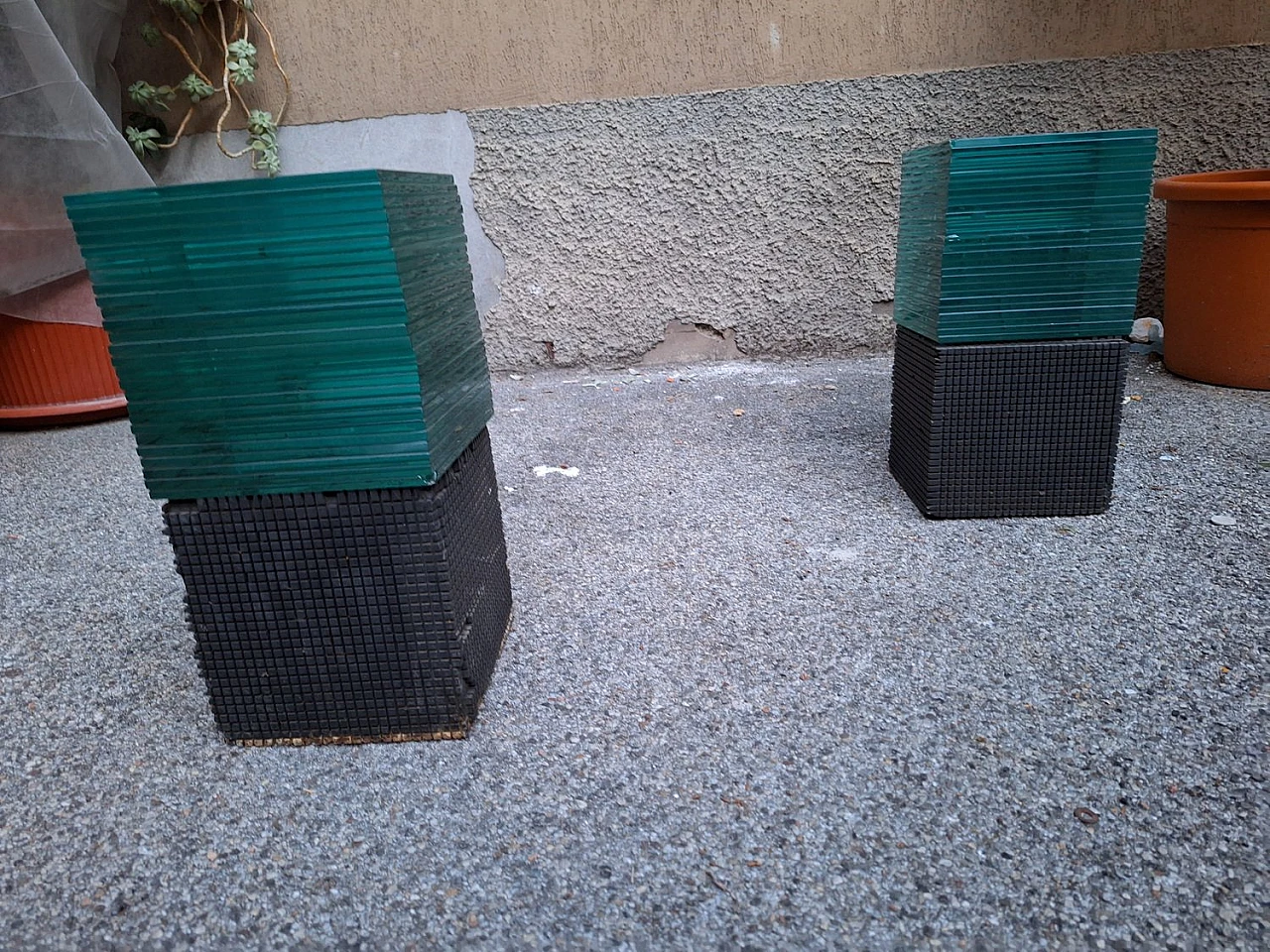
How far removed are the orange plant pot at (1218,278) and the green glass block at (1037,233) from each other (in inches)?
59.5

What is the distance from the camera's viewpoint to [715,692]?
1631mm

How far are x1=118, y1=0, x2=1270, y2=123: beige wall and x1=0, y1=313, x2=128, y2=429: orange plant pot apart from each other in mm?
1481

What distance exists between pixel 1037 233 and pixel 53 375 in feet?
Result: 12.5

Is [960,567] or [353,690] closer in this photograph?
[353,690]

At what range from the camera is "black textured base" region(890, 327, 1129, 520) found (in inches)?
86.1

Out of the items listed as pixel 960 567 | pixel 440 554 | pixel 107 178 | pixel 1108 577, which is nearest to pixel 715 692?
pixel 440 554

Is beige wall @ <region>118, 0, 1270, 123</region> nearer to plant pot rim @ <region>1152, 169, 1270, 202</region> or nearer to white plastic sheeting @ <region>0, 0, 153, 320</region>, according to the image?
plant pot rim @ <region>1152, 169, 1270, 202</region>

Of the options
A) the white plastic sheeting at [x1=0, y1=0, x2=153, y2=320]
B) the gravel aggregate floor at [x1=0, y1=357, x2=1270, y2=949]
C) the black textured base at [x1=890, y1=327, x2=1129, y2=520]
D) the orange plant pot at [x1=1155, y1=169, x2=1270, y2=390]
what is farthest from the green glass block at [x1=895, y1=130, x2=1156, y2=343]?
the white plastic sheeting at [x1=0, y1=0, x2=153, y2=320]

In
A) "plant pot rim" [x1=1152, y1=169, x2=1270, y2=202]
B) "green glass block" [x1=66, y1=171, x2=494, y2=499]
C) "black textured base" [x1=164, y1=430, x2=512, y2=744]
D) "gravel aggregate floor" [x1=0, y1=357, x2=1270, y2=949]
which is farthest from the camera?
"plant pot rim" [x1=1152, y1=169, x2=1270, y2=202]

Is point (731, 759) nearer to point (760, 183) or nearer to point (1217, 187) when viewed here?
point (1217, 187)

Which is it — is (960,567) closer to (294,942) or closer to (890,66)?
(294,942)

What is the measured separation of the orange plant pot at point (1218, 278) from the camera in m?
3.20

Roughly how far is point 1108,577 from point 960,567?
326mm

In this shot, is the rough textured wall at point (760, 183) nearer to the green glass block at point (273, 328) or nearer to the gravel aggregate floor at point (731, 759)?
the gravel aggregate floor at point (731, 759)
